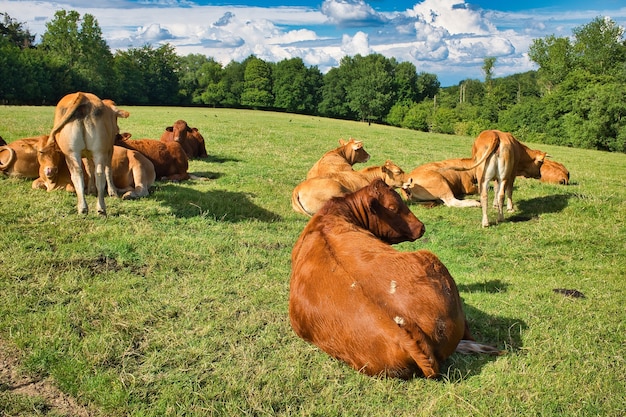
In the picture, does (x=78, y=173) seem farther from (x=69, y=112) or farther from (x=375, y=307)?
(x=375, y=307)

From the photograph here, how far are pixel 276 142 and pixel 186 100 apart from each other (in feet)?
239

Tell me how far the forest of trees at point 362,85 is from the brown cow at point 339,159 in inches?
1672

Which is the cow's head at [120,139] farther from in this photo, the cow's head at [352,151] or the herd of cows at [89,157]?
the cow's head at [352,151]

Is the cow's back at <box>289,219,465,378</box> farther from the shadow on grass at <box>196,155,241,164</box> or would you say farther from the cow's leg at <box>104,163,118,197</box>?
the shadow on grass at <box>196,155,241,164</box>

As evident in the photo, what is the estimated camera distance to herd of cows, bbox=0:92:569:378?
3.79 m

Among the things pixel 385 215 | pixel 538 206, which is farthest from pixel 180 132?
pixel 385 215

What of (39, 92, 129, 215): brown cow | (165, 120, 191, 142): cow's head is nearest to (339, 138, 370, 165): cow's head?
(165, 120, 191, 142): cow's head

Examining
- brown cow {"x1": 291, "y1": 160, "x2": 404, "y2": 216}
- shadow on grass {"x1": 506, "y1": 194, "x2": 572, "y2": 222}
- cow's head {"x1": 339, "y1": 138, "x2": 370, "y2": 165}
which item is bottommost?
shadow on grass {"x1": 506, "y1": 194, "x2": 572, "y2": 222}

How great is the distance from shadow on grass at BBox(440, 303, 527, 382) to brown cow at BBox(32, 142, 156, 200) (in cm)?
659

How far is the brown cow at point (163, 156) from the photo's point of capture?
11641 mm

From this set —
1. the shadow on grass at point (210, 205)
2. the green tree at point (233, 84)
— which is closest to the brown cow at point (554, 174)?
the shadow on grass at point (210, 205)

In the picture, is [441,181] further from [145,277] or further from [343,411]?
[343,411]

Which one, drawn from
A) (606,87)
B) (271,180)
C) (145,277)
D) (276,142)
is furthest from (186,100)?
(145,277)

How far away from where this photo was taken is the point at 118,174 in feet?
31.0
